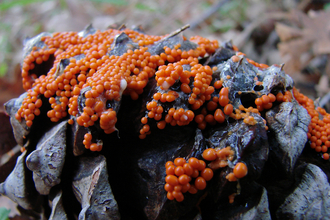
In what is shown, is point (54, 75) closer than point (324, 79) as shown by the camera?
Yes

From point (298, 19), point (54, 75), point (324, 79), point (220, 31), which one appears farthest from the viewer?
point (220, 31)

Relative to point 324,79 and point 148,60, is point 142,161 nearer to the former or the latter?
point 148,60

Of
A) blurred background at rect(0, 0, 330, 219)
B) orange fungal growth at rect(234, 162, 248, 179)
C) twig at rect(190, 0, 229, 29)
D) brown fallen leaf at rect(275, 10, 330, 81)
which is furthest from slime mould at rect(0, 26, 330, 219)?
twig at rect(190, 0, 229, 29)

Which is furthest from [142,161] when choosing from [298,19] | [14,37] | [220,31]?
[14,37]

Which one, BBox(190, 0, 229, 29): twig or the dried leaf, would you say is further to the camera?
BBox(190, 0, 229, 29): twig

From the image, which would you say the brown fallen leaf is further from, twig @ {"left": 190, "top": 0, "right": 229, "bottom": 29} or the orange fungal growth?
the orange fungal growth

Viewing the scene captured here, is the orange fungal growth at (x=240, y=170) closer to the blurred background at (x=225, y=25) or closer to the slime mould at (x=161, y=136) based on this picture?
the slime mould at (x=161, y=136)

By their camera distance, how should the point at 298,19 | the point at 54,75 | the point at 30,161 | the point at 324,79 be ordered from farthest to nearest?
the point at 298,19
the point at 324,79
the point at 54,75
the point at 30,161

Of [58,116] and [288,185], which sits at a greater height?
[58,116]
